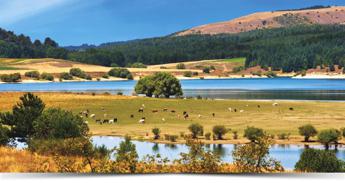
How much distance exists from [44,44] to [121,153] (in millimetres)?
3702

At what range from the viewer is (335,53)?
4797 cm

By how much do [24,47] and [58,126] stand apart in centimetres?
293

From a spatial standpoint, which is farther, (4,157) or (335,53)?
(335,53)

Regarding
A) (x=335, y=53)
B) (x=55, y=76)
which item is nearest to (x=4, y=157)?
(x=55, y=76)

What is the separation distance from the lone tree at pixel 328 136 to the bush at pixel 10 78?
15.9m

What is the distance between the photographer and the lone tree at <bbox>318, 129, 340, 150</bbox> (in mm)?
31906

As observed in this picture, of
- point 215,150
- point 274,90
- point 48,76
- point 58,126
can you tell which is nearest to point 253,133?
point 215,150

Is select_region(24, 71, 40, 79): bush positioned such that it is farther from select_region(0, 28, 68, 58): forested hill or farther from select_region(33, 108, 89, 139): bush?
select_region(33, 108, 89, 139): bush

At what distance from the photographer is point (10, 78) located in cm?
2222

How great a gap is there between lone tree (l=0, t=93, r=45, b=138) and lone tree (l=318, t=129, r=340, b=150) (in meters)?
16.1

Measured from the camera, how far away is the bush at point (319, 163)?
46.1 ft

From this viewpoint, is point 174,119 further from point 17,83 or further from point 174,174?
point 174,174

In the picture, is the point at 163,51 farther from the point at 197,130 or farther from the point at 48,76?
the point at 197,130

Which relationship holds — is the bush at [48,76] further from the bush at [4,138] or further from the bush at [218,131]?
the bush at [218,131]
